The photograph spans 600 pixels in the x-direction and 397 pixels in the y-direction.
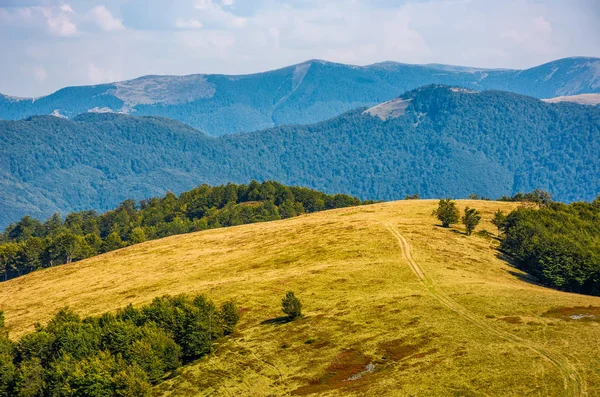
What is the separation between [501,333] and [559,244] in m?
55.5

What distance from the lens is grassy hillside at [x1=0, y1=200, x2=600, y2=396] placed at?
68.4 metres

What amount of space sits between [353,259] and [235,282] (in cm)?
2694

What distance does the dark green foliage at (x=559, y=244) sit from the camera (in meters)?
113

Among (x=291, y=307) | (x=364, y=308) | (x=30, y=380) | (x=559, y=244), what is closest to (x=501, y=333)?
(x=364, y=308)

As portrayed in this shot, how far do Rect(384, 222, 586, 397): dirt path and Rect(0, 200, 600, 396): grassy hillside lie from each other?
201 millimetres

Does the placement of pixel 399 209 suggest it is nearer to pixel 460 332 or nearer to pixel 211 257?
pixel 211 257

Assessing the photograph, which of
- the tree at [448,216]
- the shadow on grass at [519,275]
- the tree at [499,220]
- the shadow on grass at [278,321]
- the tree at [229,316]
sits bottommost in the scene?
the shadow on grass at [519,275]

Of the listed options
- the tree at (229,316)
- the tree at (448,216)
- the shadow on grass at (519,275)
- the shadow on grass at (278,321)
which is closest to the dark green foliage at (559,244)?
the shadow on grass at (519,275)

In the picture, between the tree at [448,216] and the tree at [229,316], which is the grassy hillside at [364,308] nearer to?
the tree at [229,316]

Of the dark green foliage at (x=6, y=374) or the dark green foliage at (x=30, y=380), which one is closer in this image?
the dark green foliage at (x=30, y=380)

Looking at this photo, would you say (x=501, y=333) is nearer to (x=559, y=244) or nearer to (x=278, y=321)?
(x=278, y=321)

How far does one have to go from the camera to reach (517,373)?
64.8 metres

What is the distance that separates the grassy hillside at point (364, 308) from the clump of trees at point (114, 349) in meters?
4.29

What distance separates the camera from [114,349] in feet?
304
